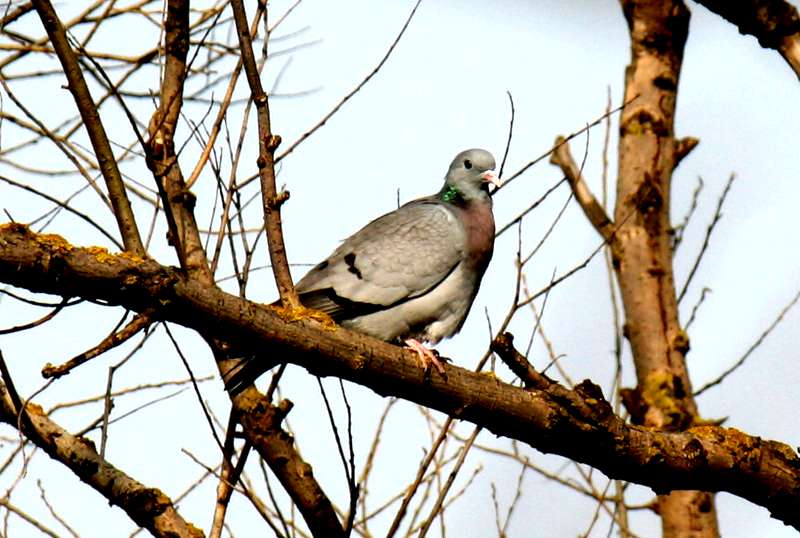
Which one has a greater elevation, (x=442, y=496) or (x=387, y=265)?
(x=387, y=265)

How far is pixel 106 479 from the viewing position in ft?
12.3

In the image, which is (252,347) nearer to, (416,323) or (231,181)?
(231,181)

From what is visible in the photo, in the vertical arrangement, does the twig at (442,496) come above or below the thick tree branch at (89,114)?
below

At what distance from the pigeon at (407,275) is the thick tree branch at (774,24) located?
1.20 metres

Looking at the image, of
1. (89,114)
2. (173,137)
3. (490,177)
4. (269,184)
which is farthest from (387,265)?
(89,114)

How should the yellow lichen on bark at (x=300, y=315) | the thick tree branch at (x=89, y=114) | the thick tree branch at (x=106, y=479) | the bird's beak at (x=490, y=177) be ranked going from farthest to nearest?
the bird's beak at (x=490, y=177) → the thick tree branch at (x=106, y=479) → the thick tree branch at (x=89, y=114) → the yellow lichen on bark at (x=300, y=315)

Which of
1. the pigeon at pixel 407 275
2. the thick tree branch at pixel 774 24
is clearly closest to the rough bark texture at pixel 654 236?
the pigeon at pixel 407 275

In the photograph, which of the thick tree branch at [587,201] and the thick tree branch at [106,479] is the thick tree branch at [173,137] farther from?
the thick tree branch at [587,201]

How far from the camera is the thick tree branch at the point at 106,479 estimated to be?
3.71 m

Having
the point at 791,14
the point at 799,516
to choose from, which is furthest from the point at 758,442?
the point at 791,14

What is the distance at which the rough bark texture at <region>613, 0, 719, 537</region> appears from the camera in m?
5.92

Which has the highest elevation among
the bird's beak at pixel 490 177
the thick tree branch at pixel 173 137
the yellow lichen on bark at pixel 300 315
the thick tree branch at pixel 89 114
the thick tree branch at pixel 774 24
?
the bird's beak at pixel 490 177

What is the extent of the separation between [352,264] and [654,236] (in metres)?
2.30

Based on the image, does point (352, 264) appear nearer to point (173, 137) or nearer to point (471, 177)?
point (471, 177)
